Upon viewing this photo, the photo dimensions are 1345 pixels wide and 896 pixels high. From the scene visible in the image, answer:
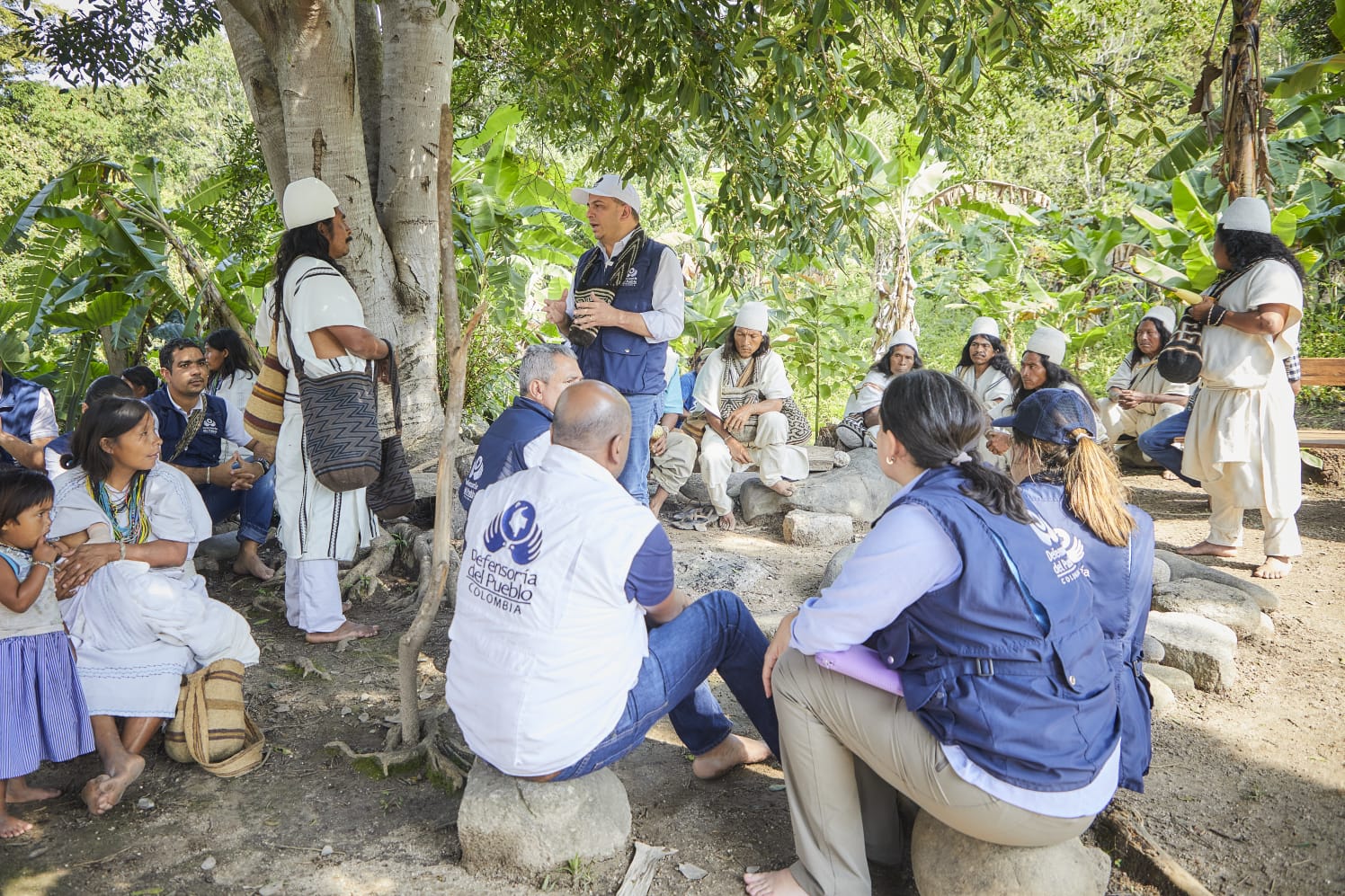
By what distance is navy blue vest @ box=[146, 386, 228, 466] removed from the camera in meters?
4.88

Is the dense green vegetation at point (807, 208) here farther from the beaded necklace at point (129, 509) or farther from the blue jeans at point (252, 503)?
the beaded necklace at point (129, 509)

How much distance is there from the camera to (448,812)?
2854 mm

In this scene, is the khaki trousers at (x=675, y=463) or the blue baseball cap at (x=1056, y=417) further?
the khaki trousers at (x=675, y=463)

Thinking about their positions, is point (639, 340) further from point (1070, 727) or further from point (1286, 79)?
point (1286, 79)

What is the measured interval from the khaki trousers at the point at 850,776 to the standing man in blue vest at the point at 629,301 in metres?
2.21

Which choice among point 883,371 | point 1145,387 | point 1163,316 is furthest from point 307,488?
point 1163,316

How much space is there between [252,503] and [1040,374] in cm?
501

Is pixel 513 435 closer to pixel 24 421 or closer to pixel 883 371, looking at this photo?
pixel 24 421

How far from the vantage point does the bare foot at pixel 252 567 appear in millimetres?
5066

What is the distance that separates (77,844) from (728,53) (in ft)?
12.9

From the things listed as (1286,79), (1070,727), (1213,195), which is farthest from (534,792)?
(1213,195)

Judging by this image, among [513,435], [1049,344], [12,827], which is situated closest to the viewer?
[12,827]

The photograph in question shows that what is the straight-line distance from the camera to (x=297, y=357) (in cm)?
390

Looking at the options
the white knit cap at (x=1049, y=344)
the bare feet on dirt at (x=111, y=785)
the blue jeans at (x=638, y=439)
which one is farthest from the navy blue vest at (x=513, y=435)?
the white knit cap at (x=1049, y=344)
